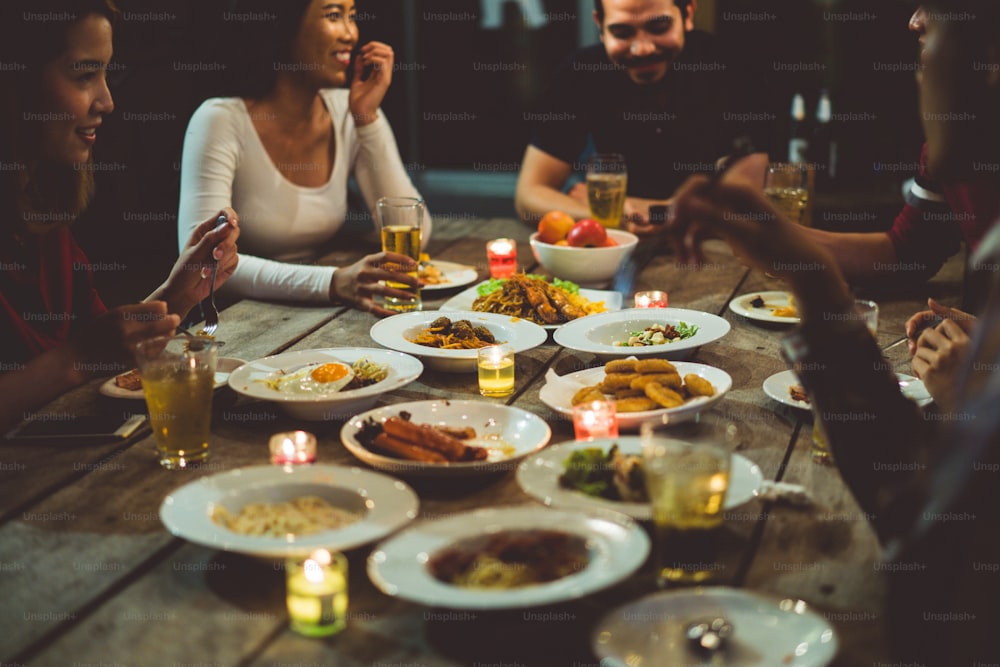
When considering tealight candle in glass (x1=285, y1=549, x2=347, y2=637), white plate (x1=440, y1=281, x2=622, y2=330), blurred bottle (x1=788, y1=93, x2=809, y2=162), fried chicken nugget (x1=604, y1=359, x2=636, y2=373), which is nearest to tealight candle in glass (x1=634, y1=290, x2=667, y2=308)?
white plate (x1=440, y1=281, x2=622, y2=330)

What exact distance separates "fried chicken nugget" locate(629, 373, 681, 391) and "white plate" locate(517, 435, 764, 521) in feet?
0.92

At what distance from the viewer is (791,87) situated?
20.0 ft

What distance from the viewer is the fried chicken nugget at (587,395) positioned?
194cm

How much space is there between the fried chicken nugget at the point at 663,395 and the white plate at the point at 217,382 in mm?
883

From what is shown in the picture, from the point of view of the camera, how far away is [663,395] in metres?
1.91

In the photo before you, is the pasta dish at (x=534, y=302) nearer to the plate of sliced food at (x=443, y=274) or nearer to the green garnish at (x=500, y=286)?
the green garnish at (x=500, y=286)

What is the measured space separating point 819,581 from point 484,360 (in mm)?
950

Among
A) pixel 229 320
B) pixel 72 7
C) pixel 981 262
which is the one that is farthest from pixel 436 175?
pixel 981 262

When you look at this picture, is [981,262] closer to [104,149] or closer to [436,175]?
[104,149]

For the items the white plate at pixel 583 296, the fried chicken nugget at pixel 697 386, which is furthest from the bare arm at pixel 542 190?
the fried chicken nugget at pixel 697 386

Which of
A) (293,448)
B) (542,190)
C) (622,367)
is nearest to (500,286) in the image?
(622,367)

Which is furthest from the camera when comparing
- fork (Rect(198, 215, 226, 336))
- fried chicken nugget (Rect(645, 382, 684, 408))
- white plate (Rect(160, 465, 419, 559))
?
fork (Rect(198, 215, 226, 336))

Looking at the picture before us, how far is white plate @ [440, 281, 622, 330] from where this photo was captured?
275cm

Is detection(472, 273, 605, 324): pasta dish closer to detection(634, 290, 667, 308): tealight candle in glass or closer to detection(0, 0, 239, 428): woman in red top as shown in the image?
detection(634, 290, 667, 308): tealight candle in glass
